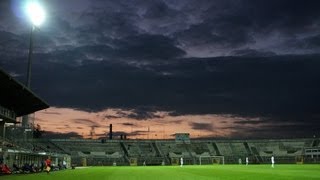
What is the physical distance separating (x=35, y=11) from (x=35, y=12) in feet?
0.61

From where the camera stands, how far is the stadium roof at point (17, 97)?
143 feet

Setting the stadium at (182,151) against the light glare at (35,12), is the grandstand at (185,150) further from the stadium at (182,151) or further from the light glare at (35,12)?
the light glare at (35,12)

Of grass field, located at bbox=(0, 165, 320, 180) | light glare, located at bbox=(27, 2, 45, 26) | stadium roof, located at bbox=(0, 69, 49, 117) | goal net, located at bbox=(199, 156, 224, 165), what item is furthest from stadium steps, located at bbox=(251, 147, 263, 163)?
light glare, located at bbox=(27, 2, 45, 26)

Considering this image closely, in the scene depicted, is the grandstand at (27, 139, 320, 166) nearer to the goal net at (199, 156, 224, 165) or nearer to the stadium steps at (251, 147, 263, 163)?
the stadium steps at (251, 147, 263, 163)

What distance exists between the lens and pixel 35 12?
52.6 m

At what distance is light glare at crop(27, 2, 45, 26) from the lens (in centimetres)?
5194

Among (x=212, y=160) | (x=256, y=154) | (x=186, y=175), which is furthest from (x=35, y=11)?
(x=256, y=154)

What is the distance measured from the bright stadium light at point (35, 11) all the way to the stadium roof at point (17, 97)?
933 centimetres

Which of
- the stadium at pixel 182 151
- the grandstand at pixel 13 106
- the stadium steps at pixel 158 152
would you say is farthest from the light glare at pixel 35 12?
the stadium steps at pixel 158 152

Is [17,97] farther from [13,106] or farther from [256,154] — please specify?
[256,154]

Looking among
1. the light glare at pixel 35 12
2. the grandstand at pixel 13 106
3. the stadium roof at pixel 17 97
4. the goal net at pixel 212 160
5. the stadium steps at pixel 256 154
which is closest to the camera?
the stadium roof at pixel 17 97

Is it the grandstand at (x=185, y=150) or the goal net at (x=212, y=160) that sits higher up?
the grandstand at (x=185, y=150)

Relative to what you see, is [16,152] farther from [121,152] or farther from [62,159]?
[121,152]

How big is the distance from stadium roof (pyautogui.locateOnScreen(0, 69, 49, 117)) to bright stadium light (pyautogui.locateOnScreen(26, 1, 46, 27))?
30.6 feet
